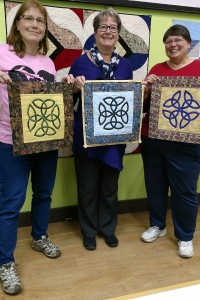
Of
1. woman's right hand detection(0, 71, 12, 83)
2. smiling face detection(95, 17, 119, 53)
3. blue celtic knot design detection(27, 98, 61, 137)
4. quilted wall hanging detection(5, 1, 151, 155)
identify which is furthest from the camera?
quilted wall hanging detection(5, 1, 151, 155)

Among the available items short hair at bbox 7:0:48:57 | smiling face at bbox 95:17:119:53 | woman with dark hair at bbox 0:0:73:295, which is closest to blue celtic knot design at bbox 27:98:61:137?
woman with dark hair at bbox 0:0:73:295

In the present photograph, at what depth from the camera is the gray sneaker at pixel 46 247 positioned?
6.10ft

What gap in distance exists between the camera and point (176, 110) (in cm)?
174

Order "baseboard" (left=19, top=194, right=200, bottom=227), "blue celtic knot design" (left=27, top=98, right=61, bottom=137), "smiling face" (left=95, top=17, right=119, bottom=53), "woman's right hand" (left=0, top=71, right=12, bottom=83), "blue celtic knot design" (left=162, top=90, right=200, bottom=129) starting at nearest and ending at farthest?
"woman's right hand" (left=0, top=71, right=12, bottom=83)
"blue celtic knot design" (left=27, top=98, right=61, bottom=137)
"smiling face" (left=95, top=17, right=119, bottom=53)
"blue celtic knot design" (left=162, top=90, right=200, bottom=129)
"baseboard" (left=19, top=194, right=200, bottom=227)

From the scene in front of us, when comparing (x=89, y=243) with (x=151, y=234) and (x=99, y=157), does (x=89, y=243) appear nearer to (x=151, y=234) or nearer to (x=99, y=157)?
(x=151, y=234)

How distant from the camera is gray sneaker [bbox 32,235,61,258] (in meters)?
1.86

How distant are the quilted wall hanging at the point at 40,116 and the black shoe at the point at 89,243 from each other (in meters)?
0.71

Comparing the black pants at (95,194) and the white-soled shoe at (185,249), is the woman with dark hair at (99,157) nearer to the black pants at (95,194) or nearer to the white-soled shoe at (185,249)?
the black pants at (95,194)

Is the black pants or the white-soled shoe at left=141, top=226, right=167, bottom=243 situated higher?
the black pants

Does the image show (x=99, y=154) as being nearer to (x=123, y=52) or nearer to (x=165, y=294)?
(x=123, y=52)

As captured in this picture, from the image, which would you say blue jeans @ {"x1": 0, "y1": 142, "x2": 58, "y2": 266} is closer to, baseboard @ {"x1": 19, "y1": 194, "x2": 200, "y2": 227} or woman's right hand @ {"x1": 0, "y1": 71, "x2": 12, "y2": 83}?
woman's right hand @ {"x1": 0, "y1": 71, "x2": 12, "y2": 83}

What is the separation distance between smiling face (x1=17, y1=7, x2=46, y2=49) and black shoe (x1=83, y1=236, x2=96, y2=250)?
49.5 inches

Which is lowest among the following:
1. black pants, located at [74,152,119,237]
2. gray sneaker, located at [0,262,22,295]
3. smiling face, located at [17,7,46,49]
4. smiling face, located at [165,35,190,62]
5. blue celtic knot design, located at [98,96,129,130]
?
gray sneaker, located at [0,262,22,295]

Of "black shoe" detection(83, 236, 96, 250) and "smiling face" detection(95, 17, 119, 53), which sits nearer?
"smiling face" detection(95, 17, 119, 53)
